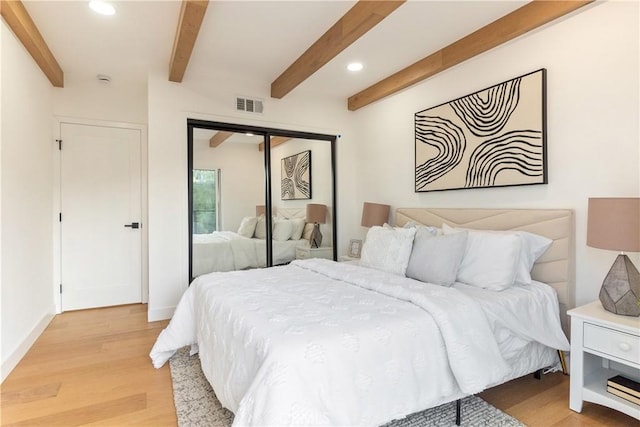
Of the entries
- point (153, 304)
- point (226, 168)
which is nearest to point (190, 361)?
point (153, 304)

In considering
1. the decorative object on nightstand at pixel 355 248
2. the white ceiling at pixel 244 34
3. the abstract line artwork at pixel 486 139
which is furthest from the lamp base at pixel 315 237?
the white ceiling at pixel 244 34

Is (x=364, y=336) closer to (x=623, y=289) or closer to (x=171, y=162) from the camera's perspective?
(x=623, y=289)

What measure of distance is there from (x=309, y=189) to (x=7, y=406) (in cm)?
323

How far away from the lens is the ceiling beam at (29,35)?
2275mm

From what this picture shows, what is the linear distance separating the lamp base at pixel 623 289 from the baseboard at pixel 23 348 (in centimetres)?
382

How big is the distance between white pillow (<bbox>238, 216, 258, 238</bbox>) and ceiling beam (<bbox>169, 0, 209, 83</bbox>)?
5.48 ft

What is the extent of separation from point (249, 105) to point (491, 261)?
3.00 meters

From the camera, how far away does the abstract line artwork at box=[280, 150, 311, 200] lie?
4227mm

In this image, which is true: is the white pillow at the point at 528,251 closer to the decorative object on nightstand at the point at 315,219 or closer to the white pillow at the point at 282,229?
the decorative object on nightstand at the point at 315,219

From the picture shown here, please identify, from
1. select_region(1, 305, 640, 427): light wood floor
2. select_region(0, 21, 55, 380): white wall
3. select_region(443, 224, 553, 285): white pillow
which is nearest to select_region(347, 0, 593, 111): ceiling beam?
select_region(443, 224, 553, 285): white pillow

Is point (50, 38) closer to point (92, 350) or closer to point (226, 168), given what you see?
point (226, 168)

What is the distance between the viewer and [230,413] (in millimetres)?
1922

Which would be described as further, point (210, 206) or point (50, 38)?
point (210, 206)

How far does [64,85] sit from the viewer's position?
3764mm
